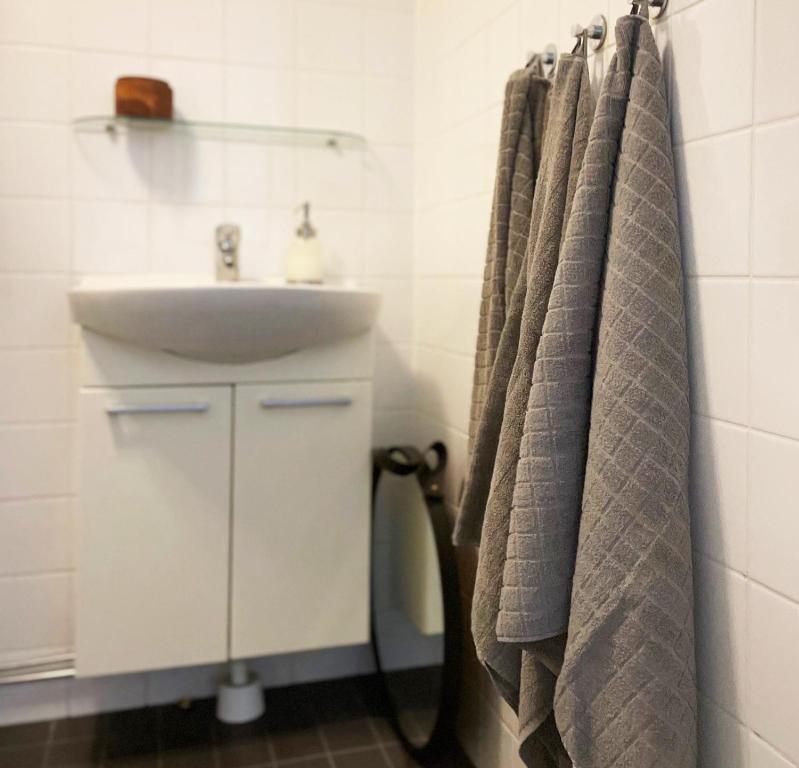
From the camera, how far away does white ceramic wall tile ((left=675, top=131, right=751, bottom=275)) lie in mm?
872

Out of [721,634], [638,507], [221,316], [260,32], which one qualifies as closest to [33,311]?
[221,316]

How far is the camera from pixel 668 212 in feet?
3.05

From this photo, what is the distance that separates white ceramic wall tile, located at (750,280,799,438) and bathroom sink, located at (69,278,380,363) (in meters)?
0.82

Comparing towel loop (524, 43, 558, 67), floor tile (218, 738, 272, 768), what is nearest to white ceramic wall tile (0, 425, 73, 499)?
floor tile (218, 738, 272, 768)

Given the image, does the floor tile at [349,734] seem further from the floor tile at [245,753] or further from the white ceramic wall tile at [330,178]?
the white ceramic wall tile at [330,178]

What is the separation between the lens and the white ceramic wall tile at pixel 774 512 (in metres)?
0.82

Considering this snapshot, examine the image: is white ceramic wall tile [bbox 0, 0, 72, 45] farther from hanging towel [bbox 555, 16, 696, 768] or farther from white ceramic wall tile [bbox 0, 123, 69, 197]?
hanging towel [bbox 555, 16, 696, 768]

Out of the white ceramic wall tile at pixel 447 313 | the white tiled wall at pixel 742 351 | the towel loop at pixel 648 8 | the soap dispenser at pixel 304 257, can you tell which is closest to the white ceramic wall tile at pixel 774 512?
the white tiled wall at pixel 742 351

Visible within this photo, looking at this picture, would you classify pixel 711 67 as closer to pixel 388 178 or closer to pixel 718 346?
pixel 718 346

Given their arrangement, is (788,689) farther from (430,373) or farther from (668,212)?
(430,373)

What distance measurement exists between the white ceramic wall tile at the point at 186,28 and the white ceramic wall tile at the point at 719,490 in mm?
1399

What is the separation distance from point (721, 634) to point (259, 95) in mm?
1486

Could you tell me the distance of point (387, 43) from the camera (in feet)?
6.30

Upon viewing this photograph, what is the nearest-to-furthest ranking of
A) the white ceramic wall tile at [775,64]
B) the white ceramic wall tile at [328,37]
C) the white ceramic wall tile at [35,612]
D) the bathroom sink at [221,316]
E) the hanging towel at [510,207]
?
Answer: the white ceramic wall tile at [775,64], the hanging towel at [510,207], the bathroom sink at [221,316], the white ceramic wall tile at [35,612], the white ceramic wall tile at [328,37]
